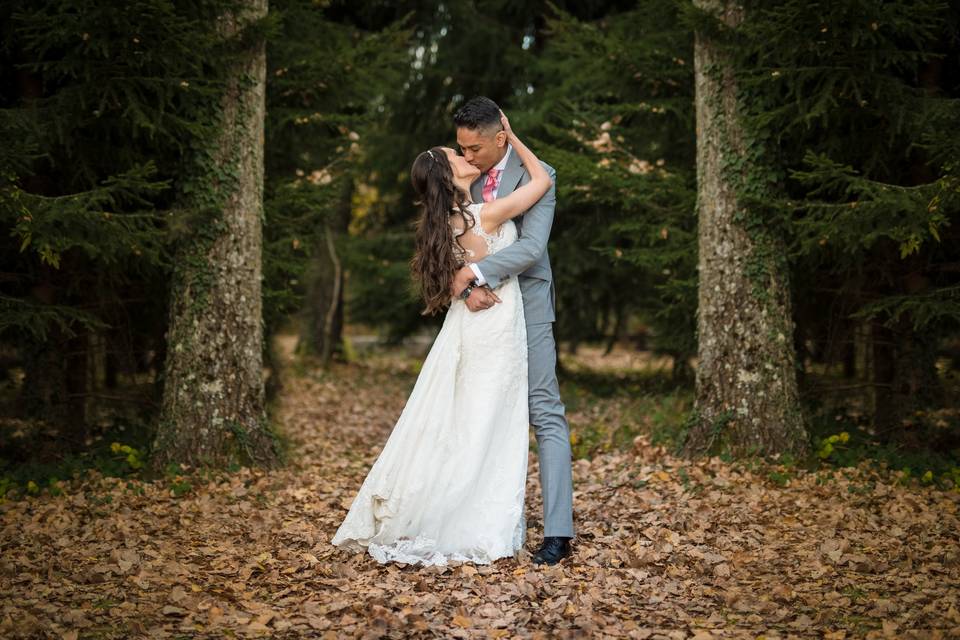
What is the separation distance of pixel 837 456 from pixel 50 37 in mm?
6582

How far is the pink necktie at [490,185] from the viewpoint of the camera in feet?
15.4

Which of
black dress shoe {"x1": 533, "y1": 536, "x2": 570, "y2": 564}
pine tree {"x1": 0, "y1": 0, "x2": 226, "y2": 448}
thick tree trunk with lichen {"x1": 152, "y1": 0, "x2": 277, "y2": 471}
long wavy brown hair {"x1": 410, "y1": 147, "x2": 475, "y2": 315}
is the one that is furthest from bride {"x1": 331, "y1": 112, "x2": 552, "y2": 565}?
pine tree {"x1": 0, "y1": 0, "x2": 226, "y2": 448}

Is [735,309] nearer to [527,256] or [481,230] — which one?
[527,256]

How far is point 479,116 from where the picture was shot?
446 centimetres

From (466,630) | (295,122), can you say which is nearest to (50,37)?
(295,122)

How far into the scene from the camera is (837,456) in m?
6.40

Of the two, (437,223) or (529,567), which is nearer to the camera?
(529,567)

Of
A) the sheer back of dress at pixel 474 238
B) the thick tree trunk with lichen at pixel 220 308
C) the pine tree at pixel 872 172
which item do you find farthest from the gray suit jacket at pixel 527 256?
the thick tree trunk with lichen at pixel 220 308

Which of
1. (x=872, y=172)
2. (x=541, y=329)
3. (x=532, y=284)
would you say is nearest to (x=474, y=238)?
(x=532, y=284)

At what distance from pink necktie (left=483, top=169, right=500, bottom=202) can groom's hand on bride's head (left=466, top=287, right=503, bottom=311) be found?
0.55m

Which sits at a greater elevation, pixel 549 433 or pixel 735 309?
pixel 735 309

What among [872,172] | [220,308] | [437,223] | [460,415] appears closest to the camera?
[437,223]

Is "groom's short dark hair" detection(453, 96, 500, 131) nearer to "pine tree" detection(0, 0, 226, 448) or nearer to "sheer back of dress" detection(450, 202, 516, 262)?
"sheer back of dress" detection(450, 202, 516, 262)

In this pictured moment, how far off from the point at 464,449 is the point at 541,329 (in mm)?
820
